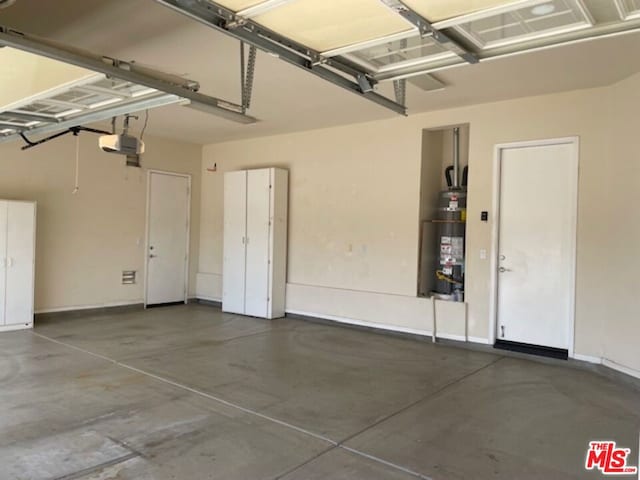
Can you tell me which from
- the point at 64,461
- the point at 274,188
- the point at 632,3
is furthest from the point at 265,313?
the point at 632,3

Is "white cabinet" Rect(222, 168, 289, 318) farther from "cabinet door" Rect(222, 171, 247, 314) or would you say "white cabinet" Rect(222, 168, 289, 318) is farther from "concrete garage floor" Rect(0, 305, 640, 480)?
"concrete garage floor" Rect(0, 305, 640, 480)

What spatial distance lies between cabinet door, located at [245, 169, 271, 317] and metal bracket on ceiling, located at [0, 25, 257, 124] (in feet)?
12.9

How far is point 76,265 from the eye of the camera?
691 cm

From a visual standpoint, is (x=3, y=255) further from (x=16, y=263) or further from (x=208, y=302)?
(x=208, y=302)

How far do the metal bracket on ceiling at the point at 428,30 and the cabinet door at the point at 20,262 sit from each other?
5.82 metres

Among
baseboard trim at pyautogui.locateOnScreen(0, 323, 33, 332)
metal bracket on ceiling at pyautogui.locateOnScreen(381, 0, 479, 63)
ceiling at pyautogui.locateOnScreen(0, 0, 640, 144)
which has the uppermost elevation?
ceiling at pyautogui.locateOnScreen(0, 0, 640, 144)

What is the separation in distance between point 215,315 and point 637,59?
6089mm

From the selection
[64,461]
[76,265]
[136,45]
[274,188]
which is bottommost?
[64,461]

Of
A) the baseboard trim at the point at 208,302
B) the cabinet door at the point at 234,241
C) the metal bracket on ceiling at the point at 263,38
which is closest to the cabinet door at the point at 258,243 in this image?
the cabinet door at the point at 234,241

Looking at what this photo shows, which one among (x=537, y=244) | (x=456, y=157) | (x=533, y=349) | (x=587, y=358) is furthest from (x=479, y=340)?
(x=456, y=157)

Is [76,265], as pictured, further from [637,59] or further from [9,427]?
[637,59]

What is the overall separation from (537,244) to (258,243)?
3915mm

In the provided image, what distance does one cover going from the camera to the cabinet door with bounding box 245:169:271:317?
7102 millimetres

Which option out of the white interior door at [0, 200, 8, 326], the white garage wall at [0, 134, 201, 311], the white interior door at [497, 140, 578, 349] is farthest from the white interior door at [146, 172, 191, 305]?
the white interior door at [497, 140, 578, 349]
